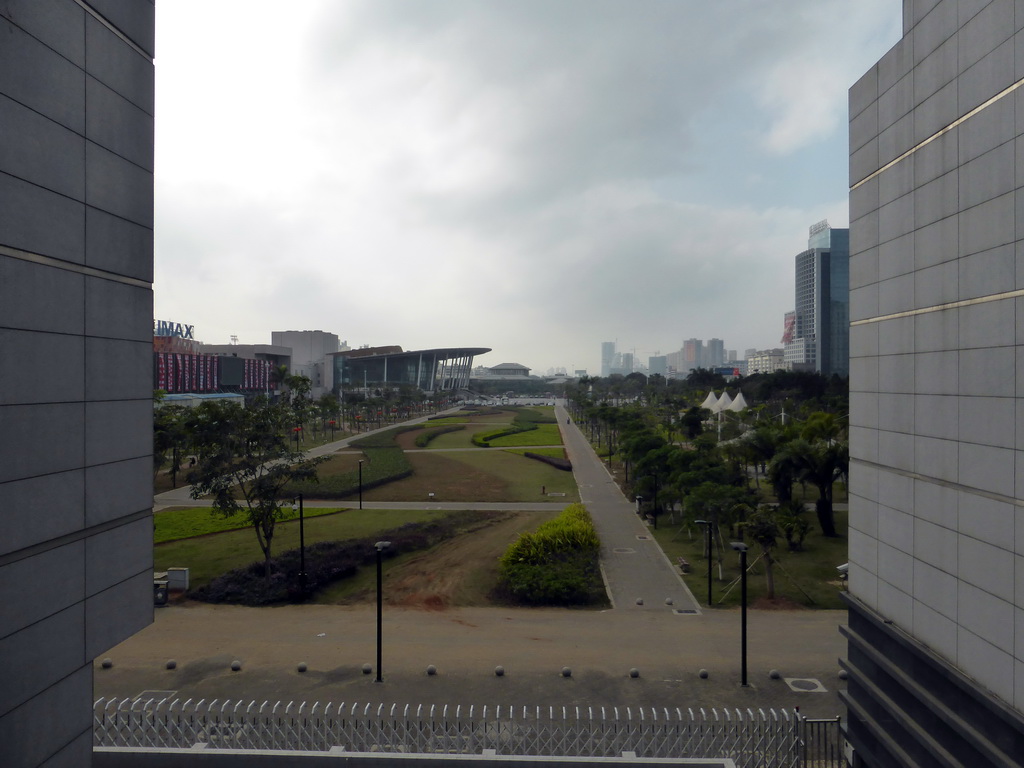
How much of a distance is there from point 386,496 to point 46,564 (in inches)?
1134

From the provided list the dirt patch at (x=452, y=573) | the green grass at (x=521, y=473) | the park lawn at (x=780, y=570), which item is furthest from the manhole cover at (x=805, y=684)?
the green grass at (x=521, y=473)

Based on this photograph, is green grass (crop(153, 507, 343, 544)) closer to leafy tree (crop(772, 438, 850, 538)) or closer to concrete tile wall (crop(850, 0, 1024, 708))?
leafy tree (crop(772, 438, 850, 538))

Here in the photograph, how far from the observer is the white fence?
34.1 feet

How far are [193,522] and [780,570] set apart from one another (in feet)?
84.9

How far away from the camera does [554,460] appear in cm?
4759

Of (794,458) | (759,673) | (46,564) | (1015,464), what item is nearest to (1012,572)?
(1015,464)

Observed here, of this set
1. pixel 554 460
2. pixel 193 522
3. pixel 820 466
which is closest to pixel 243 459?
pixel 193 522

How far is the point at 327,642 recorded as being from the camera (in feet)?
52.6

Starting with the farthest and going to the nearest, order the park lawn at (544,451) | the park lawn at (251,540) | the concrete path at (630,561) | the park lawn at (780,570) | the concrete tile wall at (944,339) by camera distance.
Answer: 1. the park lawn at (544,451)
2. the park lawn at (251,540)
3. the park lawn at (780,570)
4. the concrete path at (630,561)
5. the concrete tile wall at (944,339)

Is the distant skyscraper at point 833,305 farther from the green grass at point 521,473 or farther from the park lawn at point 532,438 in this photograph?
the green grass at point 521,473

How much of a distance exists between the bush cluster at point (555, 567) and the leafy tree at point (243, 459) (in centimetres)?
823

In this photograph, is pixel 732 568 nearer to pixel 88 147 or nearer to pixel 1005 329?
Result: pixel 1005 329

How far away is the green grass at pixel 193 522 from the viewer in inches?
1048

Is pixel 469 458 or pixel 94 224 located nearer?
pixel 94 224
